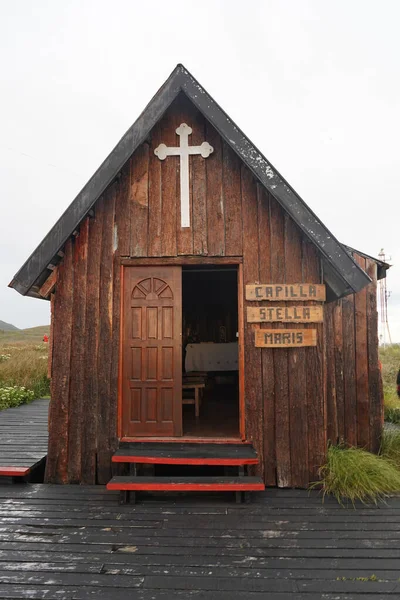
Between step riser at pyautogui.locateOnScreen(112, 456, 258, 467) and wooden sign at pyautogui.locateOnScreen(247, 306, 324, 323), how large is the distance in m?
1.56

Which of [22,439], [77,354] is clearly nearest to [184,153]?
[77,354]

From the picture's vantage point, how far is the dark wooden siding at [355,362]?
5.49 meters

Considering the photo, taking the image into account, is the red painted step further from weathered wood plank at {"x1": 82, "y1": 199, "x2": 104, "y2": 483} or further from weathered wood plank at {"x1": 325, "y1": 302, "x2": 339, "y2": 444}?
weathered wood plank at {"x1": 325, "y1": 302, "x2": 339, "y2": 444}

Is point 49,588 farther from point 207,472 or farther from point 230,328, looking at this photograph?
point 230,328

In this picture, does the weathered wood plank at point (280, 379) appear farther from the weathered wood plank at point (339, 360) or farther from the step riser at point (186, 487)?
the weathered wood plank at point (339, 360)

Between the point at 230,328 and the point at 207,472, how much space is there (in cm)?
731

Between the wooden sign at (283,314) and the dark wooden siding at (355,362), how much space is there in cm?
112

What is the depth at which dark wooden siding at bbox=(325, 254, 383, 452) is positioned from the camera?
5.49 meters

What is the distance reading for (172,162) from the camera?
15.9 ft

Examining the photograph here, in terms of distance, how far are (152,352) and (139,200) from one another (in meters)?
1.89

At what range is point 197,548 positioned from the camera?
10.6 feet

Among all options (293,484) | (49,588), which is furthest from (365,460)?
(49,588)

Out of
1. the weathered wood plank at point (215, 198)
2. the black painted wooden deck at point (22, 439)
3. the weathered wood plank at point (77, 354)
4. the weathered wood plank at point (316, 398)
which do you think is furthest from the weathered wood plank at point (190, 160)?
the black painted wooden deck at point (22, 439)

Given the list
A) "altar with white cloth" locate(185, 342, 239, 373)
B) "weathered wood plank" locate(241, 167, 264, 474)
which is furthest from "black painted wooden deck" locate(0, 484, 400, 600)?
"altar with white cloth" locate(185, 342, 239, 373)
